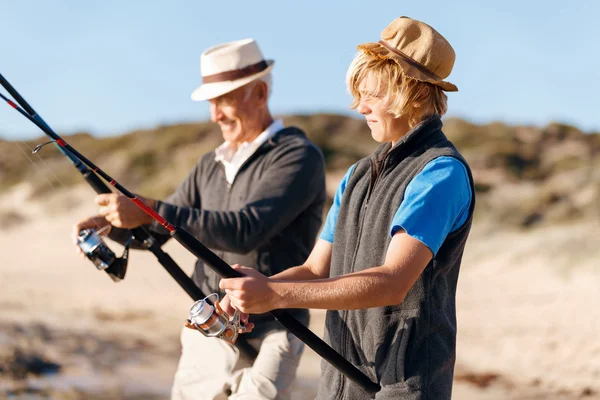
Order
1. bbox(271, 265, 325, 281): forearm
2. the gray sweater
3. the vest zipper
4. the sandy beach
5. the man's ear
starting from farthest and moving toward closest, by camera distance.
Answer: the sandy beach, the man's ear, the gray sweater, bbox(271, 265, 325, 281): forearm, the vest zipper

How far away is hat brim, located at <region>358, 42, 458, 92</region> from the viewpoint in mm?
2230

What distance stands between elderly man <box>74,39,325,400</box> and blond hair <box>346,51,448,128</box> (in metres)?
1.15

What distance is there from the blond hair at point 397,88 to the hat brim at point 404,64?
0.01 m

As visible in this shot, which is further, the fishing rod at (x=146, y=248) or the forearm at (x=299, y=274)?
the fishing rod at (x=146, y=248)

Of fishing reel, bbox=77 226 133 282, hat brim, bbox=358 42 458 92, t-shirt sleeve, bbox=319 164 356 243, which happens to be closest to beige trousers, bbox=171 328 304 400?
fishing reel, bbox=77 226 133 282

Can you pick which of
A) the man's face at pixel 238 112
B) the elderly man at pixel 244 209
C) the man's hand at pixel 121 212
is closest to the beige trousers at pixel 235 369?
the elderly man at pixel 244 209

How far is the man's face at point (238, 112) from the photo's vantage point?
3.72 metres

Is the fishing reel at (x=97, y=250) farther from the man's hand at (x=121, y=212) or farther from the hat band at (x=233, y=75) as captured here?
the hat band at (x=233, y=75)

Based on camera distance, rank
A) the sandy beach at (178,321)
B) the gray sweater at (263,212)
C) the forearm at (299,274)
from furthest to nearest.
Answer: the sandy beach at (178,321)
the gray sweater at (263,212)
the forearm at (299,274)

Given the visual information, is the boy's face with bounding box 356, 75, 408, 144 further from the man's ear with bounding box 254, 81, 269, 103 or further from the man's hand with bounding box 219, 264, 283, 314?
the man's ear with bounding box 254, 81, 269, 103

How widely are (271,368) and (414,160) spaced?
4.51 feet

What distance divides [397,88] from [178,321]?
10050 millimetres

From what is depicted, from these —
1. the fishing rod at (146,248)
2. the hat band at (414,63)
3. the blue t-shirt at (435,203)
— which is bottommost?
the fishing rod at (146,248)

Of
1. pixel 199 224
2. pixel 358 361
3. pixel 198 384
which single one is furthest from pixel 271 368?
pixel 358 361
